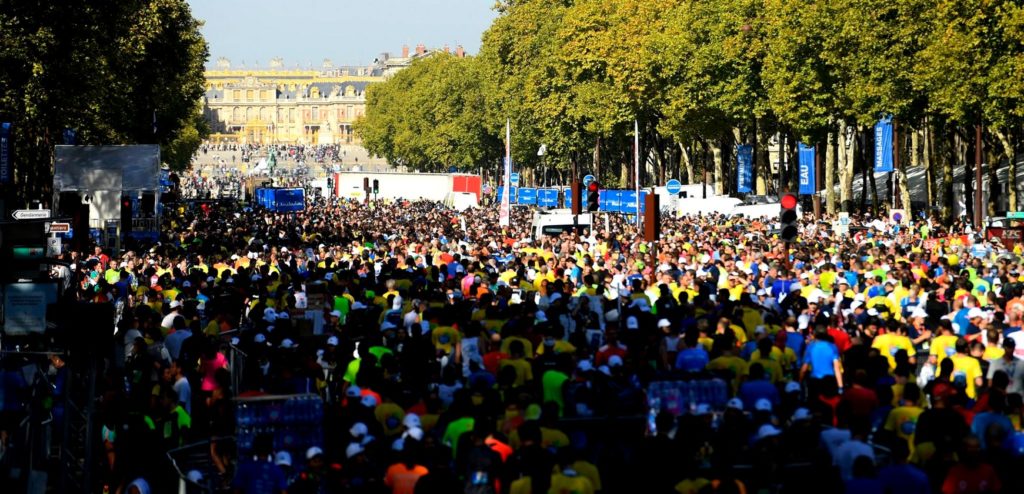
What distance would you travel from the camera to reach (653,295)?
2553 centimetres

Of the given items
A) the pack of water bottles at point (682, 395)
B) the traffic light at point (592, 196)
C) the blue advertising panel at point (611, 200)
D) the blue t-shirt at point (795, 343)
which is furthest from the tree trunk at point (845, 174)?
the pack of water bottles at point (682, 395)

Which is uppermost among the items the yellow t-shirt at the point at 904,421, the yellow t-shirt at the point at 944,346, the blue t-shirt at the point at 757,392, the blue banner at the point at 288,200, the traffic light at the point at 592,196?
the traffic light at the point at 592,196

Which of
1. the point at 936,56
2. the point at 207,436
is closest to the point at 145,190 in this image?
the point at 936,56

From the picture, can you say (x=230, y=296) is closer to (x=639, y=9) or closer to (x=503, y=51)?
(x=639, y=9)

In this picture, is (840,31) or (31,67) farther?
(840,31)

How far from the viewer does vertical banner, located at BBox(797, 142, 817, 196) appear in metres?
60.9

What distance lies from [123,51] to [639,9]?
88.7ft

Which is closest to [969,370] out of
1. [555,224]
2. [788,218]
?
[788,218]

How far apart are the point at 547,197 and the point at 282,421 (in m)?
57.2

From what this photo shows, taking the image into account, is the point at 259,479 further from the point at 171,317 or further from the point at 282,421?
the point at 171,317

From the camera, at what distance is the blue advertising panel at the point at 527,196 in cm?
7200

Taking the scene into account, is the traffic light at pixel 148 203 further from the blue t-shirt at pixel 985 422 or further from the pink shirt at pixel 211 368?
the blue t-shirt at pixel 985 422

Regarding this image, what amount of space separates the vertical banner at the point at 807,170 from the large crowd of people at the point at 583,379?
103 feet

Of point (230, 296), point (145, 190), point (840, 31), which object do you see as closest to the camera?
point (230, 296)
